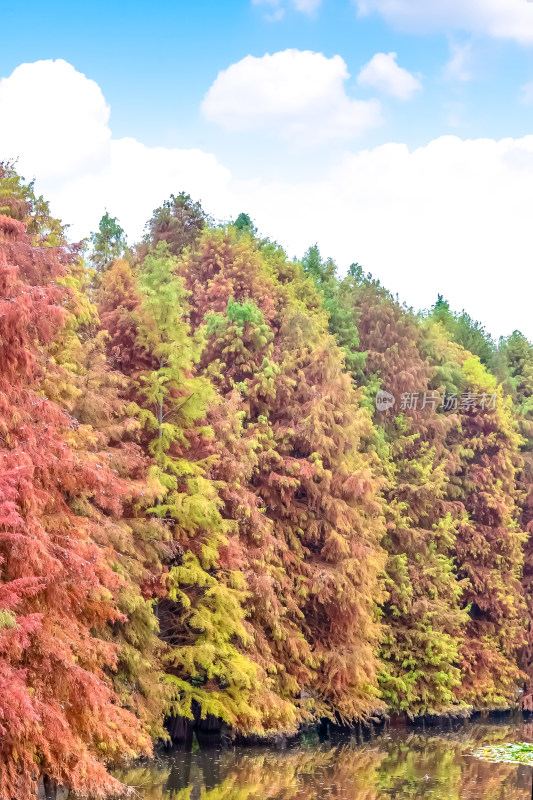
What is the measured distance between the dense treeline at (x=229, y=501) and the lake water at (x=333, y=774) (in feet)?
3.68

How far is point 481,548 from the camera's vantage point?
4053 cm

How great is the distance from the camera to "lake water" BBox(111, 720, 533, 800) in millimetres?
22641

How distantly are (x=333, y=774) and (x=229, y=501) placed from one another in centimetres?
775

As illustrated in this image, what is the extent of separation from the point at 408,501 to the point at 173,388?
45.6 feet

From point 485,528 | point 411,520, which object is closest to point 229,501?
point 411,520

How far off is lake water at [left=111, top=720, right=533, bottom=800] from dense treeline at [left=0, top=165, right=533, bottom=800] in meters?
1.12

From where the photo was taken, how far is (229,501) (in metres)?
28.0

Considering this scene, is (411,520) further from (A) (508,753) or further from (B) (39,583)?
(B) (39,583)

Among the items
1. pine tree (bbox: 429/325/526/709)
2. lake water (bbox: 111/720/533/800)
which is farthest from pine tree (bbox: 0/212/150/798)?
pine tree (bbox: 429/325/526/709)

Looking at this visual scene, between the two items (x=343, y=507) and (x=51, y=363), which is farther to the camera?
(x=343, y=507)

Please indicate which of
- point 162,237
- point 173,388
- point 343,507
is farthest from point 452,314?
point 173,388

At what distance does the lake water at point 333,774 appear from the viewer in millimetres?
22641

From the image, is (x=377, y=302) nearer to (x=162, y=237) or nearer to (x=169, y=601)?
(x=162, y=237)

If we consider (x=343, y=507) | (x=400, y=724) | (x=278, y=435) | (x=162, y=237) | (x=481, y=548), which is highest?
(x=162, y=237)
